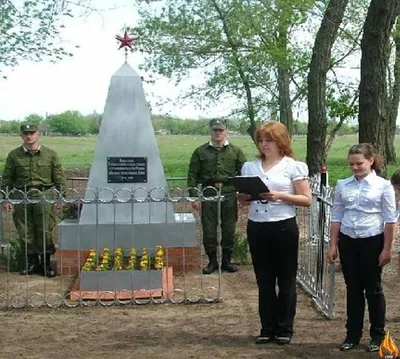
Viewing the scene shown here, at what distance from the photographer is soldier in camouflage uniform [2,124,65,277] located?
26.9 feet

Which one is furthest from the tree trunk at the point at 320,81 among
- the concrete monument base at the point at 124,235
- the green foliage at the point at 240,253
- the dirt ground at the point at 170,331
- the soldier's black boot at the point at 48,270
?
the soldier's black boot at the point at 48,270

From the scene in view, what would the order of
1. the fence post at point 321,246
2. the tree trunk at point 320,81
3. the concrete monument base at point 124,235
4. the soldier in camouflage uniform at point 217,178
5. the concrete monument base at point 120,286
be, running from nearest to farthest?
the fence post at point 321,246, the concrete monument base at point 120,286, the concrete monument base at point 124,235, the soldier in camouflage uniform at point 217,178, the tree trunk at point 320,81

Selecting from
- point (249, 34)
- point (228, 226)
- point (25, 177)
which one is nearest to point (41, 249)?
point (25, 177)

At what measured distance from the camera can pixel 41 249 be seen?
27.1 feet

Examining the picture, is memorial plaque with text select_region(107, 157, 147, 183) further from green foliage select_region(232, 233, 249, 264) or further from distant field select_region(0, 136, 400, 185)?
distant field select_region(0, 136, 400, 185)

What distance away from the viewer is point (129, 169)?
8492 mm

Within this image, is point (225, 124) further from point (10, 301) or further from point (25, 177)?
point (10, 301)

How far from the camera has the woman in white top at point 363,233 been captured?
4.91 m

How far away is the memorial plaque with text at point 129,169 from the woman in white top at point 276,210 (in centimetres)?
341

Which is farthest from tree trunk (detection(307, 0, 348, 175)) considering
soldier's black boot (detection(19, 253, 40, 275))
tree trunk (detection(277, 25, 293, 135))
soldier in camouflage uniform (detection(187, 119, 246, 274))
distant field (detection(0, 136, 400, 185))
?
distant field (detection(0, 136, 400, 185))

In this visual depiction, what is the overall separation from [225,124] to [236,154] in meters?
0.36

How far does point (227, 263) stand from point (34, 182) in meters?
2.33

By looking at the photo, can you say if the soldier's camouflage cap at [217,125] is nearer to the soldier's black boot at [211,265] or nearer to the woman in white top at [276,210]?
the soldier's black boot at [211,265]

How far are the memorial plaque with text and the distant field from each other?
15584mm
